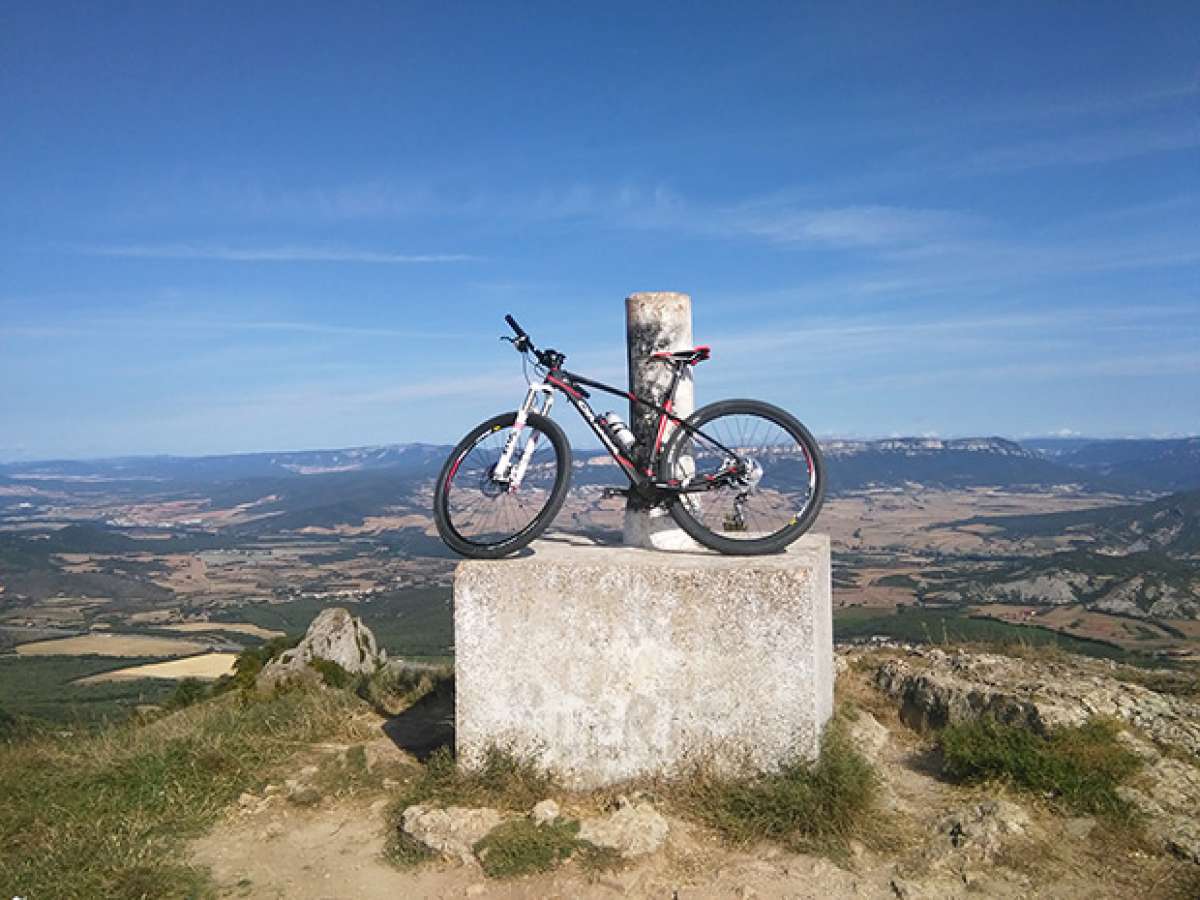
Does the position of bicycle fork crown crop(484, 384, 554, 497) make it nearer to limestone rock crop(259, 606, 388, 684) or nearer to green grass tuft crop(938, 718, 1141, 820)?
green grass tuft crop(938, 718, 1141, 820)

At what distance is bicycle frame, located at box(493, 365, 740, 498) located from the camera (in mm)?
7180

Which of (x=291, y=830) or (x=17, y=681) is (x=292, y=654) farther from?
(x=17, y=681)

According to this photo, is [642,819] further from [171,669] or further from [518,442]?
[171,669]

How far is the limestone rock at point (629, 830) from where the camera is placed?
19.0 ft

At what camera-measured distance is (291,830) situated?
6.53 m

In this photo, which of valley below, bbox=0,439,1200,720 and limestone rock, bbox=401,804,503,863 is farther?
valley below, bbox=0,439,1200,720

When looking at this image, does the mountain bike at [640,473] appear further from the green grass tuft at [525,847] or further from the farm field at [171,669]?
the farm field at [171,669]

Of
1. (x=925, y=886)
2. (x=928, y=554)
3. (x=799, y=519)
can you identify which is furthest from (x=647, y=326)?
(x=928, y=554)

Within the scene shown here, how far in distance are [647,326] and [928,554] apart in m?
73.3

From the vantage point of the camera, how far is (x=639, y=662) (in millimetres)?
6551

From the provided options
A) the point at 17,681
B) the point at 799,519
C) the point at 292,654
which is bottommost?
the point at 17,681

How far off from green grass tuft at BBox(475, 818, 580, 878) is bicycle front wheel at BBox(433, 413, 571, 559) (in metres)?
2.07

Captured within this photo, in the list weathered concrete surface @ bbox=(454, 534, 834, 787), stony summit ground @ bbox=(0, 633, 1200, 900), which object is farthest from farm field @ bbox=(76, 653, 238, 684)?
weathered concrete surface @ bbox=(454, 534, 834, 787)

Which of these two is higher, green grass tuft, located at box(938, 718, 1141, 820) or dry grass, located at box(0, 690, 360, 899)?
green grass tuft, located at box(938, 718, 1141, 820)
